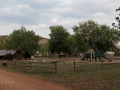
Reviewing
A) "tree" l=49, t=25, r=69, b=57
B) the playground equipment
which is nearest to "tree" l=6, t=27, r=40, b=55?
"tree" l=49, t=25, r=69, b=57

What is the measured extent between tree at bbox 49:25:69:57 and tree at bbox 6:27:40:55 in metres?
6.68

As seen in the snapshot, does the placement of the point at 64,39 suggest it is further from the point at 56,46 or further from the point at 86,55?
the point at 86,55

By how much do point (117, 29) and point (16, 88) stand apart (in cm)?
565

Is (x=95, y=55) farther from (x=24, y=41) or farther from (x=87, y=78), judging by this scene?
(x=24, y=41)

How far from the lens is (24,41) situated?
83.6 meters

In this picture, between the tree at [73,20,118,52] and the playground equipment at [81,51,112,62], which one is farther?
the tree at [73,20,118,52]

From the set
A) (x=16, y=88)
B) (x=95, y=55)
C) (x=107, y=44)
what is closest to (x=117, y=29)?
(x=16, y=88)

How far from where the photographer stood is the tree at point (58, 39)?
88.0 m

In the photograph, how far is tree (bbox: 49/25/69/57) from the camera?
289 feet

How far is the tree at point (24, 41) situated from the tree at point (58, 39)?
21.9 ft

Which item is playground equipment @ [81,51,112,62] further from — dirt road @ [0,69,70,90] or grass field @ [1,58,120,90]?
dirt road @ [0,69,70,90]

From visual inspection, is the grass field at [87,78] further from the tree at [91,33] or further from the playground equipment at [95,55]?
the tree at [91,33]

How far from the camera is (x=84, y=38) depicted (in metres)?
66.8

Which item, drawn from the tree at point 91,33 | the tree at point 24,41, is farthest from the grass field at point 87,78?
the tree at point 24,41
